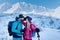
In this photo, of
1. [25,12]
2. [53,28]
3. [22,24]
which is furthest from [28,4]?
[53,28]

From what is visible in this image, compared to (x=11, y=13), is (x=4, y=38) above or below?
below

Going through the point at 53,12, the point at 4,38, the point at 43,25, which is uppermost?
the point at 53,12

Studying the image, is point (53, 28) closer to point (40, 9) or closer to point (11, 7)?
point (40, 9)

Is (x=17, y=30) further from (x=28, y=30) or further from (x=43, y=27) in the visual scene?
(x=43, y=27)

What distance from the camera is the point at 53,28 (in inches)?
63.7

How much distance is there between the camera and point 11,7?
1.67 metres

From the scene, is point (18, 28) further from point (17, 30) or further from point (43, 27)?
point (43, 27)

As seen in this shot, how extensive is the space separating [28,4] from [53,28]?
321 mm

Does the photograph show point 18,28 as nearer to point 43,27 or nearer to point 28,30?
point 28,30

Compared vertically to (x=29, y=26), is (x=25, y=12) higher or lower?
higher

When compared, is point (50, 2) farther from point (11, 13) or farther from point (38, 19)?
point (11, 13)

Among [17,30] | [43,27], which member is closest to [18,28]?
[17,30]

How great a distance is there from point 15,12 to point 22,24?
0.13m

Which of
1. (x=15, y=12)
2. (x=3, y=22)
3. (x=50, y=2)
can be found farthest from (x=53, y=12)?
(x=3, y=22)
